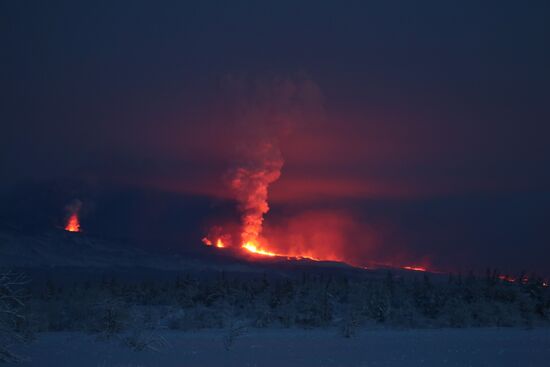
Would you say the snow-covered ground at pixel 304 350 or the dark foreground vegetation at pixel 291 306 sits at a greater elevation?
the dark foreground vegetation at pixel 291 306

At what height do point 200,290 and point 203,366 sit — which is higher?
point 200,290

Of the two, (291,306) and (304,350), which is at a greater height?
(291,306)

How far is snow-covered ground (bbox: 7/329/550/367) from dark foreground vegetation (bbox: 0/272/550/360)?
5.95 ft

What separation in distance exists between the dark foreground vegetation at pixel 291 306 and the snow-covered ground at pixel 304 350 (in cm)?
181

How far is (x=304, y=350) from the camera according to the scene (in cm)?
2905

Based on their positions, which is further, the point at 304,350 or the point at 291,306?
the point at 291,306

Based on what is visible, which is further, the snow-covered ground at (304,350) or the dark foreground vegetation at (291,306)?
the dark foreground vegetation at (291,306)

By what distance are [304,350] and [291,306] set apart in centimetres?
1790

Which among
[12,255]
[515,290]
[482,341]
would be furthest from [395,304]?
[12,255]

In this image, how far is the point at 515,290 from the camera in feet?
176

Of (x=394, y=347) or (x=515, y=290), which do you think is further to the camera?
(x=515, y=290)

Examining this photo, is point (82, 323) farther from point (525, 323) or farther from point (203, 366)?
point (525, 323)

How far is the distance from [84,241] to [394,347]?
4490 inches

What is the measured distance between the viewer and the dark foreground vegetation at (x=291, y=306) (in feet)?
128
